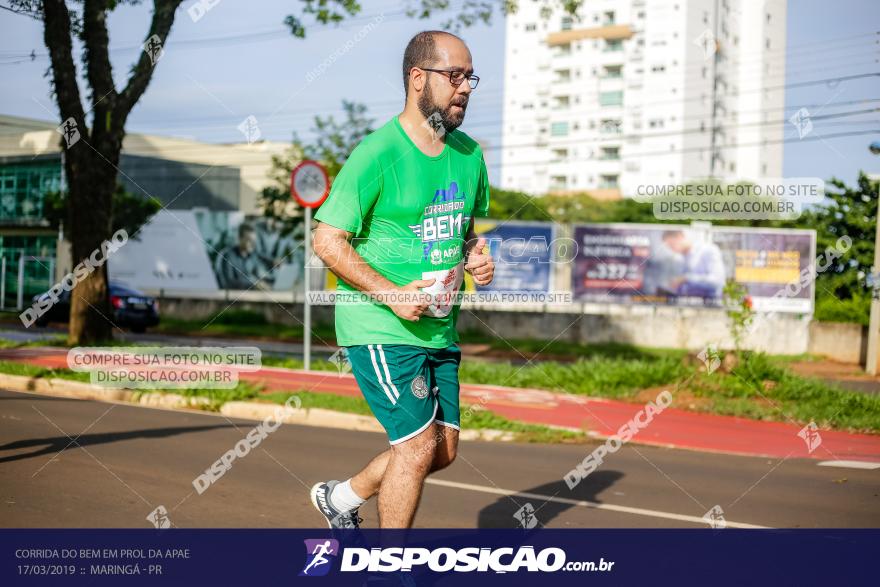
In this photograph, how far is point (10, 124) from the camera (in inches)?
1231

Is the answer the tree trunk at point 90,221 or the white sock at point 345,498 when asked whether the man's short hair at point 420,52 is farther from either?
the tree trunk at point 90,221

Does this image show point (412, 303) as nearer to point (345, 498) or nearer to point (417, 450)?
point (417, 450)

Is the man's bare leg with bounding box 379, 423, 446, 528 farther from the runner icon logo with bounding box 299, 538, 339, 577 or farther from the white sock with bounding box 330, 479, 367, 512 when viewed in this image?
the runner icon logo with bounding box 299, 538, 339, 577

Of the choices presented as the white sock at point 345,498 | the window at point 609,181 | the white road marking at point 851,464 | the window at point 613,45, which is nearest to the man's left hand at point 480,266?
the white sock at point 345,498

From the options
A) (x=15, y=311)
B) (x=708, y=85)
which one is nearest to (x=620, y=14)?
(x=708, y=85)

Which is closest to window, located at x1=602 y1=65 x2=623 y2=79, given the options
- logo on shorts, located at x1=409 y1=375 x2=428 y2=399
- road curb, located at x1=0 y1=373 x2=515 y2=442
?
road curb, located at x1=0 y1=373 x2=515 y2=442

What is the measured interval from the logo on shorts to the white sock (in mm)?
575

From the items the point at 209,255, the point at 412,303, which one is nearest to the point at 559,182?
the point at 209,255

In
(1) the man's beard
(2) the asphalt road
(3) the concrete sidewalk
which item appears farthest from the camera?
(3) the concrete sidewalk

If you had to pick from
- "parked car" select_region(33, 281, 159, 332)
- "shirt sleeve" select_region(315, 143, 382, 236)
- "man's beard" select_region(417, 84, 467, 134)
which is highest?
"man's beard" select_region(417, 84, 467, 134)

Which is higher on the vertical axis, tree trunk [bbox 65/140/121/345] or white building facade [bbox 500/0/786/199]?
white building facade [bbox 500/0/786/199]

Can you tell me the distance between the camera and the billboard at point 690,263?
29719 mm

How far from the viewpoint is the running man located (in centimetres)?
353

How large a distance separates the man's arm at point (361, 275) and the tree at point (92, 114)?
1397 centimetres
